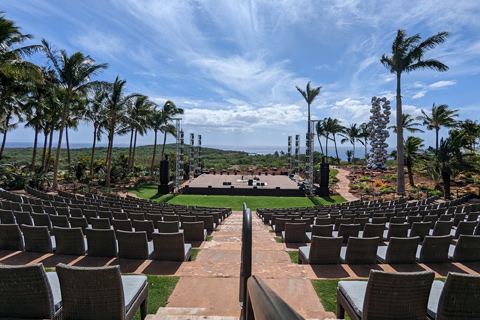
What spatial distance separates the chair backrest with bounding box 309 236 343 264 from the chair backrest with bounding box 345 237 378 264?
166 mm

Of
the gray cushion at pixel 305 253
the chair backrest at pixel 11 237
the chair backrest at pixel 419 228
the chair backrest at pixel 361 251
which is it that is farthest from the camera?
the chair backrest at pixel 419 228

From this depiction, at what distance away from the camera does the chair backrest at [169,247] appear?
4.36 meters

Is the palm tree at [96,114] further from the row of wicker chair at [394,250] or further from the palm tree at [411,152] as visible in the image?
the palm tree at [411,152]

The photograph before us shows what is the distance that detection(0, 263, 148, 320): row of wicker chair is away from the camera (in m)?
2.22

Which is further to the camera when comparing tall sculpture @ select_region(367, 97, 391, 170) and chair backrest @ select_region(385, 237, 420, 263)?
tall sculpture @ select_region(367, 97, 391, 170)

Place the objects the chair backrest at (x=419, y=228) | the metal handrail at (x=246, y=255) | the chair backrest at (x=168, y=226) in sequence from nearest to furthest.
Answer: the metal handrail at (x=246, y=255), the chair backrest at (x=168, y=226), the chair backrest at (x=419, y=228)

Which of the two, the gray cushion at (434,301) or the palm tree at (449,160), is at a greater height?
the palm tree at (449,160)

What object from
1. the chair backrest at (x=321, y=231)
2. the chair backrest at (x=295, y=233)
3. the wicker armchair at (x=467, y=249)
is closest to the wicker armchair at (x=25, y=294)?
the chair backrest at (x=321, y=231)

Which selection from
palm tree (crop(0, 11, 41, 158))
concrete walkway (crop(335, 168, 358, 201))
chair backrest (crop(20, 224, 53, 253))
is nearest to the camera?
chair backrest (crop(20, 224, 53, 253))

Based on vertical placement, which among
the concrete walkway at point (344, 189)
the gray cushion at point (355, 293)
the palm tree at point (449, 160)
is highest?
the palm tree at point (449, 160)

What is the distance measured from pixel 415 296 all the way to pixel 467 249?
3.13m

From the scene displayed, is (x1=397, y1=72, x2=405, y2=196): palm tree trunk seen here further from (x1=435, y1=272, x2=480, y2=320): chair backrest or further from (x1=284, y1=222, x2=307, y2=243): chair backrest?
(x1=435, y1=272, x2=480, y2=320): chair backrest

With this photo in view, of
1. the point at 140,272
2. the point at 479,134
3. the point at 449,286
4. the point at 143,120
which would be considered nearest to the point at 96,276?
the point at 140,272

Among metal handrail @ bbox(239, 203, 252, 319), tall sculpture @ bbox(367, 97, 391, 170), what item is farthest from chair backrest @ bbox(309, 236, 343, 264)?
tall sculpture @ bbox(367, 97, 391, 170)
